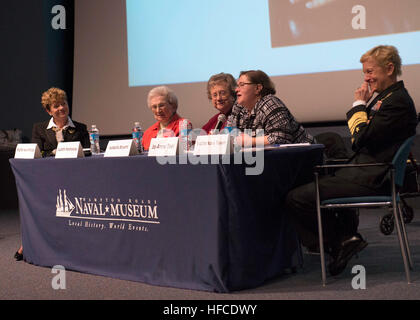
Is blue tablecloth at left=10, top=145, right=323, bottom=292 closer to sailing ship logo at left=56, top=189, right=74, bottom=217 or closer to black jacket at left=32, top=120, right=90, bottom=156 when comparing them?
sailing ship logo at left=56, top=189, right=74, bottom=217

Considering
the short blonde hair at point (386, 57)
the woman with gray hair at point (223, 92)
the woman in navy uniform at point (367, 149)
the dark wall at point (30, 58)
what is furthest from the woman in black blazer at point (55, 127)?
the dark wall at point (30, 58)

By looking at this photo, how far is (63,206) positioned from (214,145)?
3.86 feet

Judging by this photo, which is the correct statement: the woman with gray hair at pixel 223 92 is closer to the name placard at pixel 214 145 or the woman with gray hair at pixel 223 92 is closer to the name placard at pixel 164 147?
the name placard at pixel 164 147

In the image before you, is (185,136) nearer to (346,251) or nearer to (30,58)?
(346,251)

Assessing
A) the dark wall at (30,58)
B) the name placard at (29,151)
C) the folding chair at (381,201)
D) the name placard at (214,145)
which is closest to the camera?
the name placard at (214,145)

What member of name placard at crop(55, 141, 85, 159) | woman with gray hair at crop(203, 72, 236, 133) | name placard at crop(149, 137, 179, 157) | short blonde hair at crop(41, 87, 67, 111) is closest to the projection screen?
woman with gray hair at crop(203, 72, 236, 133)

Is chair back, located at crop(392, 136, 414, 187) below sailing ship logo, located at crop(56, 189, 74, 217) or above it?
above

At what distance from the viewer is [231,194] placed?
7.31 ft

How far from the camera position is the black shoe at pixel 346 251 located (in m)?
2.47

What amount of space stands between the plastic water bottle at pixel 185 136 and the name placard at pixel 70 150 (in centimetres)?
59

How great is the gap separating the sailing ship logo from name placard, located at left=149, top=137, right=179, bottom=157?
0.74 meters

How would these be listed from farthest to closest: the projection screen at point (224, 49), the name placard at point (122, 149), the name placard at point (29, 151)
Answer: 1. the projection screen at point (224, 49)
2. the name placard at point (29, 151)
3. the name placard at point (122, 149)

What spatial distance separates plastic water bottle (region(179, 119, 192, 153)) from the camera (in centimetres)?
253

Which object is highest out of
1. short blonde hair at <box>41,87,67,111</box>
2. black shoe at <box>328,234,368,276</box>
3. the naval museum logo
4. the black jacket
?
short blonde hair at <box>41,87,67,111</box>
